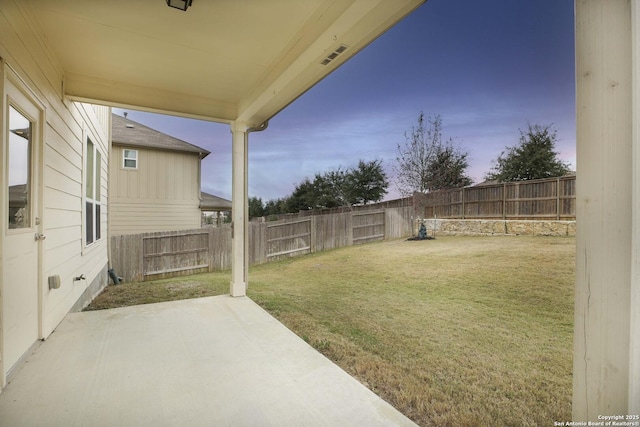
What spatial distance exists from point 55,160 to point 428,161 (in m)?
4.34

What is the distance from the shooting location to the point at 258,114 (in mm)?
3498

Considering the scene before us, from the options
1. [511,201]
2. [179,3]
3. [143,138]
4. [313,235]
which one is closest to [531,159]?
[511,201]

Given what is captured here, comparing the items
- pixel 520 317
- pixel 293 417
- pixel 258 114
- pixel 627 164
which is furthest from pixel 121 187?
pixel 627 164

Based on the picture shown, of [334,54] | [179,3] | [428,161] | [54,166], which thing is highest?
[179,3]

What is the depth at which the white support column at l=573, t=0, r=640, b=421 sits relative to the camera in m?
0.73

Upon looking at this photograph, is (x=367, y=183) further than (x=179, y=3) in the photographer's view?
Yes

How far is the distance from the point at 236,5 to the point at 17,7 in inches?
53.4

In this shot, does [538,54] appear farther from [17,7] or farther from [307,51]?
[17,7]

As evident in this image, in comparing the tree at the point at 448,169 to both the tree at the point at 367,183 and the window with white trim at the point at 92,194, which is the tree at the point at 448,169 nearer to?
the tree at the point at 367,183

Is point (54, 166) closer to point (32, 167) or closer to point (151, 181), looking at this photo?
point (32, 167)

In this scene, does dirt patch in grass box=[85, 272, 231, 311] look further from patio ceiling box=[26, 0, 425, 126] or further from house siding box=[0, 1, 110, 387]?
patio ceiling box=[26, 0, 425, 126]

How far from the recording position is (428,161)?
4516 millimetres

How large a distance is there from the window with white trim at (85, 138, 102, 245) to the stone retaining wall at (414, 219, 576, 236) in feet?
15.0

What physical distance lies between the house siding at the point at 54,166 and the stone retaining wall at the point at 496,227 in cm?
385
